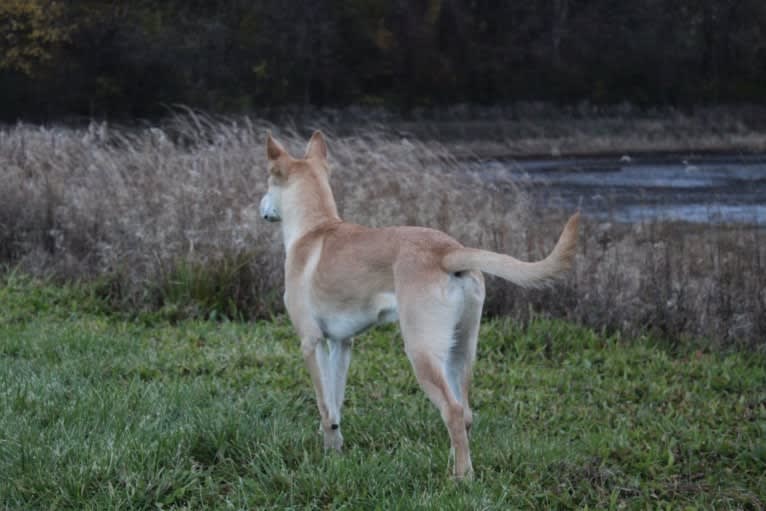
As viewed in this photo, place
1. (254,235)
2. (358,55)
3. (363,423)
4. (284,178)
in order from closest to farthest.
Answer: (363,423), (284,178), (254,235), (358,55)

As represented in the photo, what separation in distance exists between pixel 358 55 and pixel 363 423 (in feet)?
87.6

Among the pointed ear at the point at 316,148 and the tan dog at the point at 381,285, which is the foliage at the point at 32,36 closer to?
the pointed ear at the point at 316,148

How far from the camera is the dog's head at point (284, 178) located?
5773 mm

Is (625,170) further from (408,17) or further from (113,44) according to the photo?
(113,44)

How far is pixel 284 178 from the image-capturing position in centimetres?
580

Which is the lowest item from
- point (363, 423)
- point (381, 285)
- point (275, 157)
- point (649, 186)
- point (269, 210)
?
point (649, 186)

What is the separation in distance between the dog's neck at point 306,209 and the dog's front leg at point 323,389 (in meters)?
0.64

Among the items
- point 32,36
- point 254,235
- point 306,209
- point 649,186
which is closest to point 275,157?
point 306,209

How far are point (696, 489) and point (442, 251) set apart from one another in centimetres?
163

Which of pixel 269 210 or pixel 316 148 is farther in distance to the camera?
pixel 316 148

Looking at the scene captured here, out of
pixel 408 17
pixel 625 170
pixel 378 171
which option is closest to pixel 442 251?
pixel 378 171

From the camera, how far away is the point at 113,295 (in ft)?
29.9

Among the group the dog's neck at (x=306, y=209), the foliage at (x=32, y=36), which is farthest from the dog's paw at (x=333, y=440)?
the foliage at (x=32, y=36)

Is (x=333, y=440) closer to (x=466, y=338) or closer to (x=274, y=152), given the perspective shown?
(x=466, y=338)
